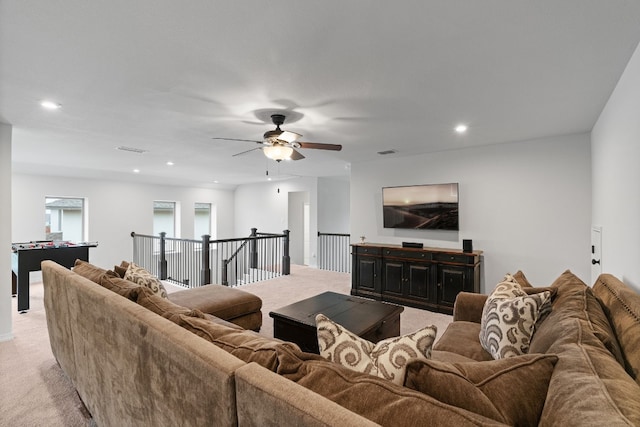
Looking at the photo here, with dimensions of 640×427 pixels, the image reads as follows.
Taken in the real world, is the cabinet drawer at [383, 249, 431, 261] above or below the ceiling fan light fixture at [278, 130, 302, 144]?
below

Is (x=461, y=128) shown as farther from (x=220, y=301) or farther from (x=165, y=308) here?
(x=165, y=308)

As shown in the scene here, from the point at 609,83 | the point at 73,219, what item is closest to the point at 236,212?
the point at 73,219

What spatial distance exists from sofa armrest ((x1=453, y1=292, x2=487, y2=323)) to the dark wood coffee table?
1.73ft

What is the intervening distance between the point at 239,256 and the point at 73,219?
3.81 m

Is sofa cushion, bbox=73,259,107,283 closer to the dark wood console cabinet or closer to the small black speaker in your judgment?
the dark wood console cabinet

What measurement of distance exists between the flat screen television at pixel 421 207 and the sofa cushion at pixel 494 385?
3.66 m

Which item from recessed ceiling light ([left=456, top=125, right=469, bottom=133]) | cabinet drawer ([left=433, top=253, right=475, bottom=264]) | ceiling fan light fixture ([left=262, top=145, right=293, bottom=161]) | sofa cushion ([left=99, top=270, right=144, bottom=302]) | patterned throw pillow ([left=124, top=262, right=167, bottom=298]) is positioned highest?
recessed ceiling light ([left=456, top=125, right=469, bottom=133])

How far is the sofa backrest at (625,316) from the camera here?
110 cm

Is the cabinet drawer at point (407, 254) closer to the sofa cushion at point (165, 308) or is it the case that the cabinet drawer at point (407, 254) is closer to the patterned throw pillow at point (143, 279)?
the patterned throw pillow at point (143, 279)

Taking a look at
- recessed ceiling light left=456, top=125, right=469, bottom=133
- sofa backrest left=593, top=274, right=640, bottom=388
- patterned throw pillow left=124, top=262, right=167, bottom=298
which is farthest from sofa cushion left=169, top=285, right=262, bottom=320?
recessed ceiling light left=456, top=125, right=469, bottom=133

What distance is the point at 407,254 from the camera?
442cm

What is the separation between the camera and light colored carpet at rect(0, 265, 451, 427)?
197 cm

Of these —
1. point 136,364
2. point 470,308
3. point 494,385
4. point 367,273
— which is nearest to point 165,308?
point 136,364

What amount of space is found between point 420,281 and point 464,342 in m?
2.33
